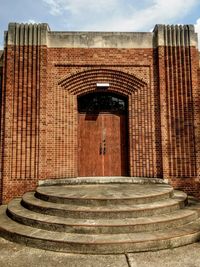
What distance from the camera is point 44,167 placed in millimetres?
7402

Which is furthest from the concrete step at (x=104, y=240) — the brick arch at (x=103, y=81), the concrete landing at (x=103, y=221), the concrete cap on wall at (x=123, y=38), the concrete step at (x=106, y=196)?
the concrete cap on wall at (x=123, y=38)

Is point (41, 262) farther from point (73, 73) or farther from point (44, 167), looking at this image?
point (73, 73)

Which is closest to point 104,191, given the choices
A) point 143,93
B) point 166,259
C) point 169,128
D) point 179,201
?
point 179,201

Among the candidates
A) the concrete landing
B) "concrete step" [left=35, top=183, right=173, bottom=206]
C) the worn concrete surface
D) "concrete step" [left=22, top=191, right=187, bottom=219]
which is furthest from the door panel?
the worn concrete surface

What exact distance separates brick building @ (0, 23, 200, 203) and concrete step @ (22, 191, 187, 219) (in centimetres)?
214

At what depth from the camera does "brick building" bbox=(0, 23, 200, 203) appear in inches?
292

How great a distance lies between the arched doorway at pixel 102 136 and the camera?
8.14 meters

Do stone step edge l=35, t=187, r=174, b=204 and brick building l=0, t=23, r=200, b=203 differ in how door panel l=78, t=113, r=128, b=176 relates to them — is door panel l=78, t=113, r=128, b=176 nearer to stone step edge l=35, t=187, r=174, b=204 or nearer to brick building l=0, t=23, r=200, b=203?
brick building l=0, t=23, r=200, b=203

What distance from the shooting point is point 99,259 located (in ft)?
12.4

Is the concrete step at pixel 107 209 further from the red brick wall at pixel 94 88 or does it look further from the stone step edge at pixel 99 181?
the red brick wall at pixel 94 88

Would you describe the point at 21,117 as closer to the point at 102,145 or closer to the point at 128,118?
the point at 102,145

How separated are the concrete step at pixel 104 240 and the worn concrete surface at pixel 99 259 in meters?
0.10

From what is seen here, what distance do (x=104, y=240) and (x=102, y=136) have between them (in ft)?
14.9

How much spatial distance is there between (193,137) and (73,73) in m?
4.60
